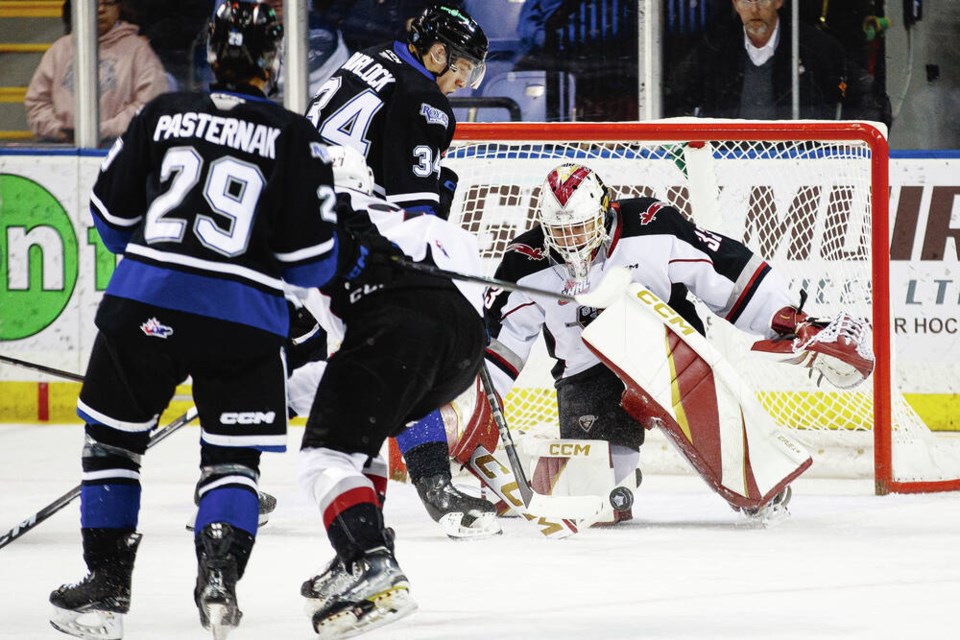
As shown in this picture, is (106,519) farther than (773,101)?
No

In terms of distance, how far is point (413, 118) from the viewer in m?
3.50

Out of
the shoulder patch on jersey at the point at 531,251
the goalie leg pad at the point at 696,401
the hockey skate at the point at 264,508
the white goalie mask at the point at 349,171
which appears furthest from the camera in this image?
the shoulder patch on jersey at the point at 531,251

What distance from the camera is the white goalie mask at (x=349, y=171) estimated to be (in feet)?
8.48

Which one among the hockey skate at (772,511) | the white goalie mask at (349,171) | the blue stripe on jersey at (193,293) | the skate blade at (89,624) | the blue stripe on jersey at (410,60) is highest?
the blue stripe on jersey at (410,60)

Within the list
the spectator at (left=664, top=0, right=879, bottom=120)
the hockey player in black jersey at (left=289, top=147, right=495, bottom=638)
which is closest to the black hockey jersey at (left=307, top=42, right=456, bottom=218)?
the hockey player in black jersey at (left=289, top=147, right=495, bottom=638)

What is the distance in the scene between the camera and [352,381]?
91.4 inches

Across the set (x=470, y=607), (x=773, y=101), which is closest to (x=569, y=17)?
(x=773, y=101)

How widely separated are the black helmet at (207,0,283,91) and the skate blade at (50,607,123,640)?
84cm

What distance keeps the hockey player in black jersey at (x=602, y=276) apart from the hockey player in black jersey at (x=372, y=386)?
1061mm

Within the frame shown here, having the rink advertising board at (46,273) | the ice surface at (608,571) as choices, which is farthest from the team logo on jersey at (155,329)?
the rink advertising board at (46,273)

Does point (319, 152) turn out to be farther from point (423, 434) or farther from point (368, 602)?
point (423, 434)

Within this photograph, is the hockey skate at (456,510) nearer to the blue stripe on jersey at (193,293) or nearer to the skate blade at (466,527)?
the skate blade at (466,527)

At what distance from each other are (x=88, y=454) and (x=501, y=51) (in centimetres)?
345

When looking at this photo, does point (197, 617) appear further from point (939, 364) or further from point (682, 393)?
point (939, 364)
